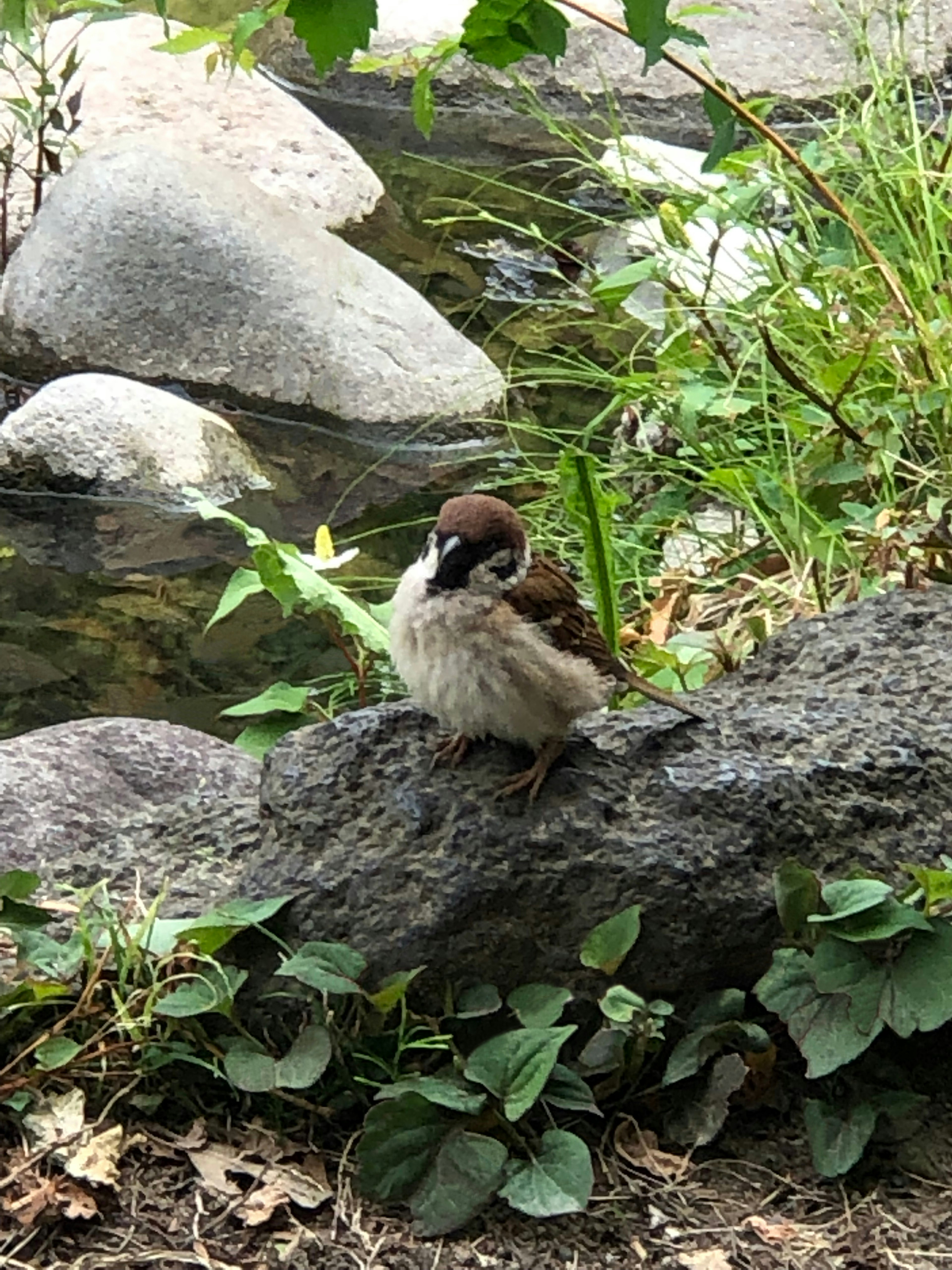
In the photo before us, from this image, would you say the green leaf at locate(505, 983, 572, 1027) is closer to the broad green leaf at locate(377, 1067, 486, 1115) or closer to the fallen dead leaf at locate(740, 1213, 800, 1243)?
the broad green leaf at locate(377, 1067, 486, 1115)

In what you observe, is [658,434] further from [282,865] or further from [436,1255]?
[436,1255]

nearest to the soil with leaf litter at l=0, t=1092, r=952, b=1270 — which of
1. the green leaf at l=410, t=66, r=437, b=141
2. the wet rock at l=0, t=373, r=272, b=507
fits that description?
the green leaf at l=410, t=66, r=437, b=141

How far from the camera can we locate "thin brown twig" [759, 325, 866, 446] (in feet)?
10.7

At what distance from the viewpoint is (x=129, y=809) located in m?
2.67

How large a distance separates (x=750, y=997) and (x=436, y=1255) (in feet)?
1.97

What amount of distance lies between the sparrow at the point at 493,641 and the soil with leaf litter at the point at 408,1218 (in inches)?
22.2

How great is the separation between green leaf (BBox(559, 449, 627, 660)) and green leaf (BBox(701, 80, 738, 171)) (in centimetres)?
54

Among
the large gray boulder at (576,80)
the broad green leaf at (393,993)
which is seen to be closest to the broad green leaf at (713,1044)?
the broad green leaf at (393,993)

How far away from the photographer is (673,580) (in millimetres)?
3668

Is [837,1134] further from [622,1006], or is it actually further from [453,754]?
[453,754]

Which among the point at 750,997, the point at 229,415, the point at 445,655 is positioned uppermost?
the point at 445,655

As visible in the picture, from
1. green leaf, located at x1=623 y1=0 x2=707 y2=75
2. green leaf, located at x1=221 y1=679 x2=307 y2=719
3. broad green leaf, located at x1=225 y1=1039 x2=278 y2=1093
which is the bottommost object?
green leaf, located at x1=221 y1=679 x2=307 y2=719

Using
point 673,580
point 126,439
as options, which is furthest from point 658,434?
point 126,439

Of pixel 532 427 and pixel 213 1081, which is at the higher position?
pixel 532 427
